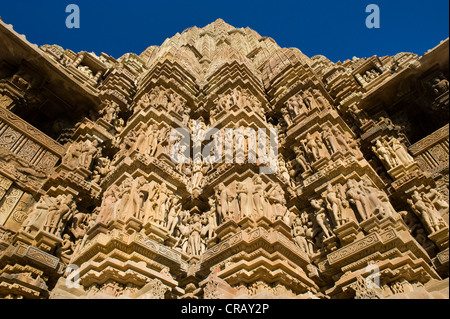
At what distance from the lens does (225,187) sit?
794 cm

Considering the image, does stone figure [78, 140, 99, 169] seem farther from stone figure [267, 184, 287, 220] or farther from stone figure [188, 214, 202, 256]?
stone figure [267, 184, 287, 220]

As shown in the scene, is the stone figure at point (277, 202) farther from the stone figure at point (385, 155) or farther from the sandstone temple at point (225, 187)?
the stone figure at point (385, 155)

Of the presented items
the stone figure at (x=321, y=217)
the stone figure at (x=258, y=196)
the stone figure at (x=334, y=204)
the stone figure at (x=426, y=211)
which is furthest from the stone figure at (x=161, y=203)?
the stone figure at (x=426, y=211)

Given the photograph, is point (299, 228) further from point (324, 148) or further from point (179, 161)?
point (179, 161)

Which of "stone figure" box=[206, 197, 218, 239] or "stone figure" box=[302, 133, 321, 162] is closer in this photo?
"stone figure" box=[206, 197, 218, 239]

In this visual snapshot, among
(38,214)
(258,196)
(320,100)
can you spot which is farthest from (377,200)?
(38,214)

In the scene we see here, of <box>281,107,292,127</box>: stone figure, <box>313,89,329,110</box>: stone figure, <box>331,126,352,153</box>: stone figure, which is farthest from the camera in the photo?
<box>281,107,292,127</box>: stone figure

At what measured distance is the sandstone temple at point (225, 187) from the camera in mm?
5676

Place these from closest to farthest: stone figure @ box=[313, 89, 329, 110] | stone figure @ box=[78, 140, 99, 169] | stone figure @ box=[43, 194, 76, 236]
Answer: stone figure @ box=[43, 194, 76, 236], stone figure @ box=[78, 140, 99, 169], stone figure @ box=[313, 89, 329, 110]

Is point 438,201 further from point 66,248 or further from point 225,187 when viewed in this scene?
point 66,248

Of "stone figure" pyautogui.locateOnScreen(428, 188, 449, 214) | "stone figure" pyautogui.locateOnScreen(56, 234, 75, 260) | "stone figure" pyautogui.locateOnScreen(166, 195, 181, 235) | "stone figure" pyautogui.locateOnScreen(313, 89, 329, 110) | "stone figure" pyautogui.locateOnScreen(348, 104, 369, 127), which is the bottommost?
"stone figure" pyautogui.locateOnScreen(56, 234, 75, 260)

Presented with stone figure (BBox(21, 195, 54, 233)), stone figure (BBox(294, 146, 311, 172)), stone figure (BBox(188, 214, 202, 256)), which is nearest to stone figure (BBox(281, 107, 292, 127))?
stone figure (BBox(294, 146, 311, 172))

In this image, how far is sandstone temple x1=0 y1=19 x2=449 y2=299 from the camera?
568 centimetres

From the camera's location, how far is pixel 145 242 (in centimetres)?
611
